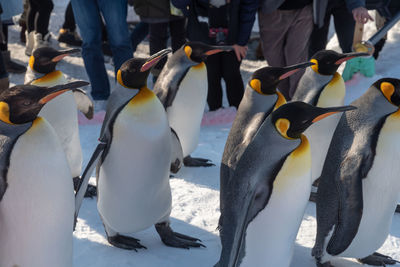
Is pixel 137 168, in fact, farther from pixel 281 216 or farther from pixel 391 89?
pixel 391 89

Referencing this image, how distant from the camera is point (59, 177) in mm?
1548

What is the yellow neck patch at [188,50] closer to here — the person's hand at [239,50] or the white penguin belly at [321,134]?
the person's hand at [239,50]

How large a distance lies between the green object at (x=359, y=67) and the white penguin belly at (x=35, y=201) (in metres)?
3.20

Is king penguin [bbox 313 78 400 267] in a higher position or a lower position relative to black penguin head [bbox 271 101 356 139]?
lower

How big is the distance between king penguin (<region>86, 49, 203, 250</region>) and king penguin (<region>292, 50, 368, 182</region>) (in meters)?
0.71

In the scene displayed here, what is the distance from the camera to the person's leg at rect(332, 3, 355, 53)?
358cm

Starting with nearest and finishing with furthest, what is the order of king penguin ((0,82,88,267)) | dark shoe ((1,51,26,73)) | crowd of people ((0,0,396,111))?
king penguin ((0,82,88,267)) < crowd of people ((0,0,396,111)) < dark shoe ((1,51,26,73))

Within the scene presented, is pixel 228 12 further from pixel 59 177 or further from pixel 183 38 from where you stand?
pixel 59 177

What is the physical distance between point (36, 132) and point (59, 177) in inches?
5.7

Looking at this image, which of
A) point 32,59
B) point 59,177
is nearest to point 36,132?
point 59,177

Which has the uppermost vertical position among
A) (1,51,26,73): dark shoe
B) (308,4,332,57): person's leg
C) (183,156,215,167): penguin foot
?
(308,4,332,57): person's leg

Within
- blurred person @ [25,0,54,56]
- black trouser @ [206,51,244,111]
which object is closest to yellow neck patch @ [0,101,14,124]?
black trouser @ [206,51,244,111]

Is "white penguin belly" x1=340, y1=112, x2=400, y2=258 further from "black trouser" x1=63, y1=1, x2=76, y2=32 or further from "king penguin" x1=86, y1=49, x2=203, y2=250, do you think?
"black trouser" x1=63, y1=1, x2=76, y2=32

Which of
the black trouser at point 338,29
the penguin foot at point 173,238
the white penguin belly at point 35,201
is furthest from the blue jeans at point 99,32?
the white penguin belly at point 35,201
